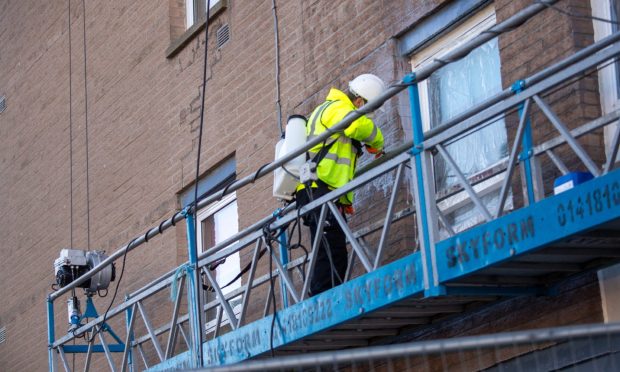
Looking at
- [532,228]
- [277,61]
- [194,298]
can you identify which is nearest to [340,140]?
[194,298]

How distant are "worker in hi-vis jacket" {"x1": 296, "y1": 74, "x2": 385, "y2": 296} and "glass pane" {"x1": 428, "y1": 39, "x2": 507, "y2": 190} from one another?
2.00ft

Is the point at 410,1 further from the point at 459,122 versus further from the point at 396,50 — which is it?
the point at 459,122

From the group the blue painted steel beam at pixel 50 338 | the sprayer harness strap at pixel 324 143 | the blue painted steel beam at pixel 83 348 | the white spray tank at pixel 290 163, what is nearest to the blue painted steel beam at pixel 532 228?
the sprayer harness strap at pixel 324 143

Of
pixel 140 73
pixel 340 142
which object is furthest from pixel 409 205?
pixel 140 73

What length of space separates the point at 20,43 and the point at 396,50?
8.81 m

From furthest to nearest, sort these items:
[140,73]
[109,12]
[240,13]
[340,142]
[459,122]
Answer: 1. [109,12]
2. [140,73]
3. [240,13]
4. [340,142]
5. [459,122]

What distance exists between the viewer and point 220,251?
10.7 m

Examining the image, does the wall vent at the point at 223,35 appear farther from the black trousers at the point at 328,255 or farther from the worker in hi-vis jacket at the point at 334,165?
the black trousers at the point at 328,255

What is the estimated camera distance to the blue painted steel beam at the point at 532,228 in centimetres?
736

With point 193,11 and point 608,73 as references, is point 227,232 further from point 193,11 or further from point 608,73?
point 608,73

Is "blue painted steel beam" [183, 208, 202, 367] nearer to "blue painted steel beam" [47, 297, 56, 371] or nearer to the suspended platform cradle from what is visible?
the suspended platform cradle

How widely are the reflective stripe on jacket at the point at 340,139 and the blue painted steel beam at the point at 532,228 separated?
66.7 inches

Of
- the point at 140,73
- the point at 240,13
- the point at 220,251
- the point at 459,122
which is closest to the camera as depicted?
the point at 459,122

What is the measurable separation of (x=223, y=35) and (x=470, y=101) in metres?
4.02
